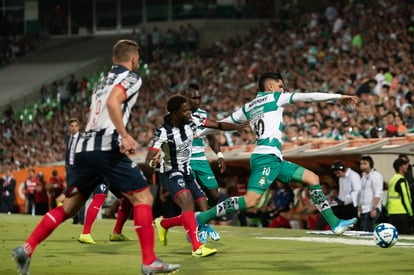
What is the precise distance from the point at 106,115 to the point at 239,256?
10.1 ft

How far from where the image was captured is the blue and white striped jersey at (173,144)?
10.8 meters

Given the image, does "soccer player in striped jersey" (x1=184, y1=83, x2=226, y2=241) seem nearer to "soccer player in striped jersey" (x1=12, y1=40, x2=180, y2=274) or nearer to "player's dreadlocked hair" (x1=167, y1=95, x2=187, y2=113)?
"player's dreadlocked hair" (x1=167, y1=95, x2=187, y2=113)

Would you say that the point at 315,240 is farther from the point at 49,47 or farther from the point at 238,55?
the point at 49,47

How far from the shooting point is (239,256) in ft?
33.8

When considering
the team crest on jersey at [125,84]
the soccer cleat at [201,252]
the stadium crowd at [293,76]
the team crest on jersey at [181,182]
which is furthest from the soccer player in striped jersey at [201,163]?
the stadium crowd at [293,76]

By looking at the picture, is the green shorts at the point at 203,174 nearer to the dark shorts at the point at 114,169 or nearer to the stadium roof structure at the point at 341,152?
the dark shorts at the point at 114,169

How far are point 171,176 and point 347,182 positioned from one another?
282 inches

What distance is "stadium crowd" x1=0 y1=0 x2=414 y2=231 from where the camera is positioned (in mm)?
20641

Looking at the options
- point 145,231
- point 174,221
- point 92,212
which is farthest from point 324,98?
point 92,212

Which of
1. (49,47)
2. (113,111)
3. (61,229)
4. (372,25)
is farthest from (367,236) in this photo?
(49,47)

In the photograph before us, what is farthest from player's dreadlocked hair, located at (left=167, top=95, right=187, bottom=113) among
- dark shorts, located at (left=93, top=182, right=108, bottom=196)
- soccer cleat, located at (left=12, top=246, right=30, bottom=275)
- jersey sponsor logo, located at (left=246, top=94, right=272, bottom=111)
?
soccer cleat, located at (left=12, top=246, right=30, bottom=275)

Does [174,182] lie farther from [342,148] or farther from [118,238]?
[342,148]

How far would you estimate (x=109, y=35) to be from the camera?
5078 cm

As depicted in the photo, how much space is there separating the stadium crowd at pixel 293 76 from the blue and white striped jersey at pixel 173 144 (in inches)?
320
